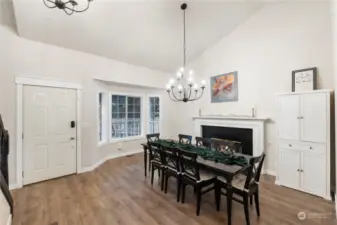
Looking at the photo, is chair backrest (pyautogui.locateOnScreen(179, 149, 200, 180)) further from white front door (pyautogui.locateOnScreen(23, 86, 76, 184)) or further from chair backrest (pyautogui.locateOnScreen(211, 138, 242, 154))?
white front door (pyautogui.locateOnScreen(23, 86, 76, 184))

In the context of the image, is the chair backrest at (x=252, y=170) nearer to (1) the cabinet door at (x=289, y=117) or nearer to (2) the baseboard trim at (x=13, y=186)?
(1) the cabinet door at (x=289, y=117)

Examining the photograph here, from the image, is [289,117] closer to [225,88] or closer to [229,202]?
[225,88]

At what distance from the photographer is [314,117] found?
3129mm

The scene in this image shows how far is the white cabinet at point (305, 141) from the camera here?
3.00m

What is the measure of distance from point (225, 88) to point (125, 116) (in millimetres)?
3315

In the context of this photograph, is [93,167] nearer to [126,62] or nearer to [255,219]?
[126,62]

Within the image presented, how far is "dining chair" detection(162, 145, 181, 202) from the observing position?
2.90 m

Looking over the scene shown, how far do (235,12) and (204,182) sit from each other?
3.98m

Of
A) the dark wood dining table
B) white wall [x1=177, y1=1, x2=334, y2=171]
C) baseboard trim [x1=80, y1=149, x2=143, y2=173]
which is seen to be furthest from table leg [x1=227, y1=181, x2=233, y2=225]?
baseboard trim [x1=80, y1=149, x2=143, y2=173]

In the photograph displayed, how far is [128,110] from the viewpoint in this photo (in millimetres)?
6301

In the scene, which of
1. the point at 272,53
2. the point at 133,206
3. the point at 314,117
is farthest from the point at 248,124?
the point at 133,206

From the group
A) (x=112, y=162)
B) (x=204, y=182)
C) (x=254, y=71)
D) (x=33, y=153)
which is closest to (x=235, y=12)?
(x=254, y=71)

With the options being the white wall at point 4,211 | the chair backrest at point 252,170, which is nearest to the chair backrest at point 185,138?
the chair backrest at point 252,170

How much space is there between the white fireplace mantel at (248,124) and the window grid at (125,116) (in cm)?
240
